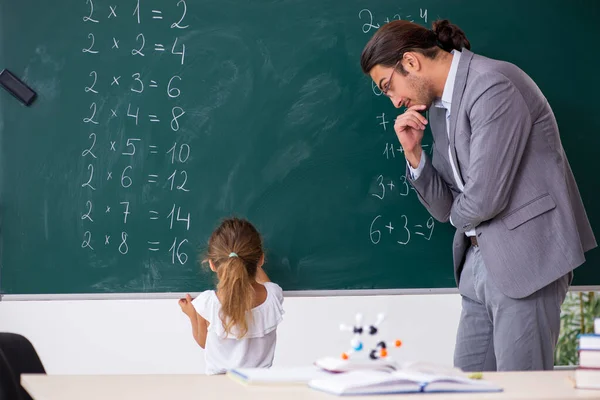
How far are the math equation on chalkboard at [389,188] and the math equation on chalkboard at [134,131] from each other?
0.87 m

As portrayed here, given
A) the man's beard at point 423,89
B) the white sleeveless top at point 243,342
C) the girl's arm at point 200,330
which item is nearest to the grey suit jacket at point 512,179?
the man's beard at point 423,89

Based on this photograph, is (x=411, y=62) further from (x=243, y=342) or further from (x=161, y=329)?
(x=161, y=329)

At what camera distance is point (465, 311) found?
3143 millimetres

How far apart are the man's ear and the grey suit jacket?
165 millimetres

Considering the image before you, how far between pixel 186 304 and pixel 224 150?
2.35 feet

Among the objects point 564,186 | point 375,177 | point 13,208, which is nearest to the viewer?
point 564,186

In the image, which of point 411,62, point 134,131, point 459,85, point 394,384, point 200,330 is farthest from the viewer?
point 134,131

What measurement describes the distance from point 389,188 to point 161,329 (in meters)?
1.25

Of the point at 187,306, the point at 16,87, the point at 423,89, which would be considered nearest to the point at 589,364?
the point at 423,89

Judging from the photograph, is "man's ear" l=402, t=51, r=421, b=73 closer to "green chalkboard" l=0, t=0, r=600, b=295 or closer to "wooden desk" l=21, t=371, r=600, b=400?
"green chalkboard" l=0, t=0, r=600, b=295

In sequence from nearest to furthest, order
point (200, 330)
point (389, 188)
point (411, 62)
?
point (411, 62) → point (200, 330) → point (389, 188)

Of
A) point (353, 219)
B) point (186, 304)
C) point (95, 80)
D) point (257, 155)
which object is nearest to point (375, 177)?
point (353, 219)

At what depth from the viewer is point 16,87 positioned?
3465mm

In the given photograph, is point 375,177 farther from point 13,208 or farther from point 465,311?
point 13,208
